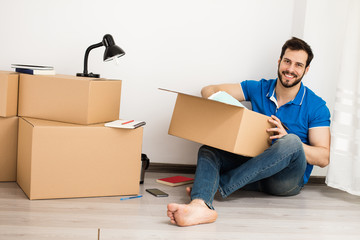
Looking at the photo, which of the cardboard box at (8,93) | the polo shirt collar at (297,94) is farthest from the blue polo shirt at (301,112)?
the cardboard box at (8,93)

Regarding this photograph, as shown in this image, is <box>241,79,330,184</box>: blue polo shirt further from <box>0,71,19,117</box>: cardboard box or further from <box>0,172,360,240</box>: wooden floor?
<box>0,71,19,117</box>: cardboard box

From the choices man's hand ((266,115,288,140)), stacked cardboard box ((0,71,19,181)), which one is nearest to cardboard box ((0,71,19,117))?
stacked cardboard box ((0,71,19,181))

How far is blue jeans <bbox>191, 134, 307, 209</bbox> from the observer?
2061 millimetres

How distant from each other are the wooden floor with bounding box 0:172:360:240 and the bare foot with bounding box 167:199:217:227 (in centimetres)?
3

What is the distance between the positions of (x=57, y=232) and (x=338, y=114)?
5.38 feet

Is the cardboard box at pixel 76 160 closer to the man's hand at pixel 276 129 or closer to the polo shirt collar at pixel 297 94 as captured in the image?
the man's hand at pixel 276 129

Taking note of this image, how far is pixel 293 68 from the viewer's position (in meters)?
2.32

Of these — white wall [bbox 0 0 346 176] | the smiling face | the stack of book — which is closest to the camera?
the stack of book

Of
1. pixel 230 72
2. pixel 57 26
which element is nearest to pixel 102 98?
pixel 57 26

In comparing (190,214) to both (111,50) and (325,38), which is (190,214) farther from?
(325,38)

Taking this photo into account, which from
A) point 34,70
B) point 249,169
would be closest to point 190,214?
point 249,169

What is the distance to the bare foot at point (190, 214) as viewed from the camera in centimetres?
179

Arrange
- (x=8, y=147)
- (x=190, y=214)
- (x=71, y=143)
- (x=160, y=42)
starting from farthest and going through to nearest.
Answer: (x=160, y=42) < (x=8, y=147) < (x=71, y=143) < (x=190, y=214)

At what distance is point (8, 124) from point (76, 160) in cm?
49
